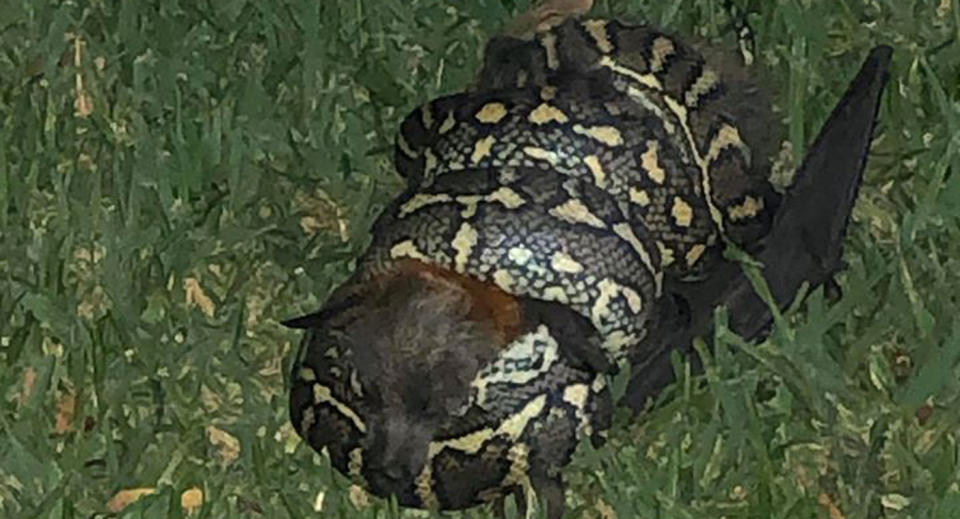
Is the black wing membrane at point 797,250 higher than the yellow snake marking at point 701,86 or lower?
lower

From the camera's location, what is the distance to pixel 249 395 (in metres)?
2.98

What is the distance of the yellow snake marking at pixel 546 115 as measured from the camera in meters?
3.03

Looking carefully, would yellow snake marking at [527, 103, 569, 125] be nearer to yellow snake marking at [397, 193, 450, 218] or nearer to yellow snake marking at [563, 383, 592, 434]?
yellow snake marking at [397, 193, 450, 218]

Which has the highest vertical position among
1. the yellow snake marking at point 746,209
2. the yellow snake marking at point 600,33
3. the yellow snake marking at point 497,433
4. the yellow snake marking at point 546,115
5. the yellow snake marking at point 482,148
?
the yellow snake marking at point 600,33

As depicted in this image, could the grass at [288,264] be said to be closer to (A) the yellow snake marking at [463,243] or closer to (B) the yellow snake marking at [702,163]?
(B) the yellow snake marking at [702,163]

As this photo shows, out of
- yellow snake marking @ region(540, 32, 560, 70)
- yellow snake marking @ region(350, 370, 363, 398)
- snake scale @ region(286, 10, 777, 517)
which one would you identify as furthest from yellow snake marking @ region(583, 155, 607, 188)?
yellow snake marking @ region(350, 370, 363, 398)

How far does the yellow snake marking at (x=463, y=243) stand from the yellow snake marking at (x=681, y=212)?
1.16 feet

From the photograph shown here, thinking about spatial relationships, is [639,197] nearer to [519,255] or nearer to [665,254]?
[665,254]

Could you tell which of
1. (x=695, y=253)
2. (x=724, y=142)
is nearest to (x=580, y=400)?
(x=695, y=253)

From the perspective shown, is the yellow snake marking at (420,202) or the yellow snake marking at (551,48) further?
the yellow snake marking at (551,48)

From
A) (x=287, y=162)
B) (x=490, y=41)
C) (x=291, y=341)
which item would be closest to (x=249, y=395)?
(x=291, y=341)

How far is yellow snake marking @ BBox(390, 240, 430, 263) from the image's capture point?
2873mm

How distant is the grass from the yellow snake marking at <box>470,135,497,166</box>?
0.36 m

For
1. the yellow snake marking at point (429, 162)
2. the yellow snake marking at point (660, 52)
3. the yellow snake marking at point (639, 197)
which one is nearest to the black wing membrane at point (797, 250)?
the yellow snake marking at point (639, 197)
